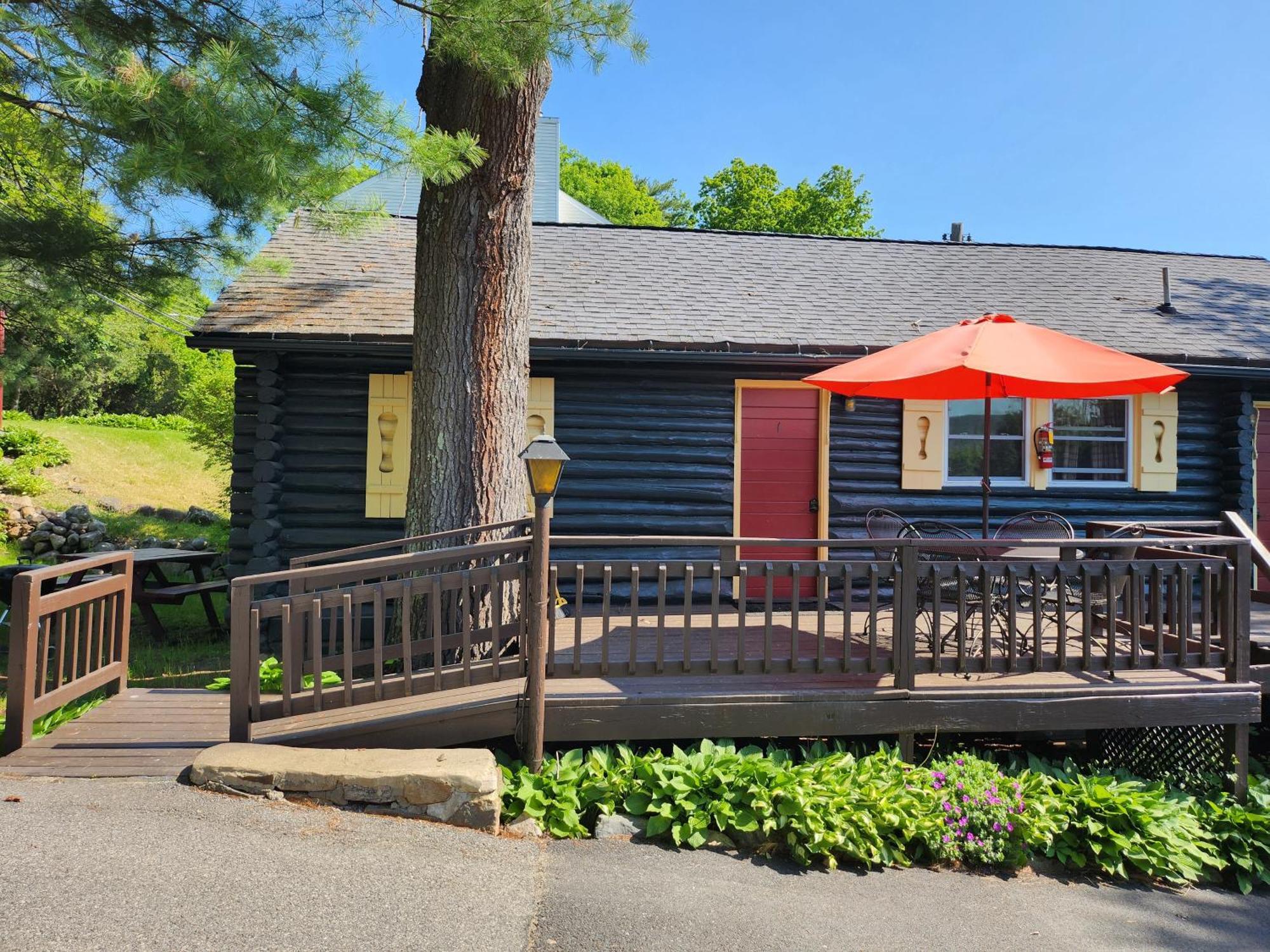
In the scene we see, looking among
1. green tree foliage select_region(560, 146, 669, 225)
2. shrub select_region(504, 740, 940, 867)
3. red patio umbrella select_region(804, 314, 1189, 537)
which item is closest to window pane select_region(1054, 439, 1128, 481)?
red patio umbrella select_region(804, 314, 1189, 537)

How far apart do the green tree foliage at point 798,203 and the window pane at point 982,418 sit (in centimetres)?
2946

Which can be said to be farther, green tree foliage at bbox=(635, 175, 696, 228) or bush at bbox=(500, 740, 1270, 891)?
green tree foliage at bbox=(635, 175, 696, 228)

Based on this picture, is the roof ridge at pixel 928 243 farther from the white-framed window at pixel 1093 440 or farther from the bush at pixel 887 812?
the bush at pixel 887 812

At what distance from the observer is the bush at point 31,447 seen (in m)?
16.7

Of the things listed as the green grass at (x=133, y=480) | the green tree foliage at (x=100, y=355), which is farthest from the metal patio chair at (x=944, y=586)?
the green grass at (x=133, y=480)

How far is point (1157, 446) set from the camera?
27.5 feet

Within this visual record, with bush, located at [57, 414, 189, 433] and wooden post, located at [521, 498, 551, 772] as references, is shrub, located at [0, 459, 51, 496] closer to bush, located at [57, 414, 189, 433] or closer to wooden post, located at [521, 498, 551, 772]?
bush, located at [57, 414, 189, 433]

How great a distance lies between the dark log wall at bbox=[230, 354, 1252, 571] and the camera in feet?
24.8

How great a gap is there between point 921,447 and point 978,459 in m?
0.69

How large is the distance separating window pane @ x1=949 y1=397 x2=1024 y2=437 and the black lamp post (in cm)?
565

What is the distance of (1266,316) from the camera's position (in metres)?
9.38

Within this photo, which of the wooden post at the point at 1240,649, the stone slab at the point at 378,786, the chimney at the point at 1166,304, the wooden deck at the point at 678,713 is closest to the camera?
the stone slab at the point at 378,786

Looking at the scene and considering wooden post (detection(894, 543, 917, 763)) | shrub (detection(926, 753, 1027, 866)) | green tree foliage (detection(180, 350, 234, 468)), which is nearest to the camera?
shrub (detection(926, 753, 1027, 866))

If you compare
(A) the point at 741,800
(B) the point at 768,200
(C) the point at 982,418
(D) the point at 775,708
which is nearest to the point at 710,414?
(C) the point at 982,418
